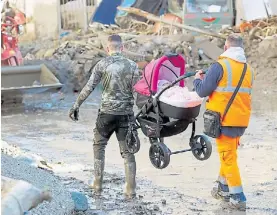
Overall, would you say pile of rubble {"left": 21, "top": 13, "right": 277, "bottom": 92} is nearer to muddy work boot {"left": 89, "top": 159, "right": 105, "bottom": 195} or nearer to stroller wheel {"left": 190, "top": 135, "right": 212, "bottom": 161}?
muddy work boot {"left": 89, "top": 159, "right": 105, "bottom": 195}

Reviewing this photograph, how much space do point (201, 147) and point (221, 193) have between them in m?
0.57

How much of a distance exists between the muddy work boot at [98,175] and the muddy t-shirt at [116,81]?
2.05 feet

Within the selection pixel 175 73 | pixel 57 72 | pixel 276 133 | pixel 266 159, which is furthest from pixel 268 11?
pixel 175 73

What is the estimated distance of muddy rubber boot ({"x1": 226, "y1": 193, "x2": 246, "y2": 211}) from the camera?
6648 mm

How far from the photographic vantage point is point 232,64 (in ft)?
21.7

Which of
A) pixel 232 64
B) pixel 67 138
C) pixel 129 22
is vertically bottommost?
pixel 129 22

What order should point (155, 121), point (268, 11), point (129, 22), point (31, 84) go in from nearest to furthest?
point (155, 121)
point (31, 84)
point (268, 11)
point (129, 22)

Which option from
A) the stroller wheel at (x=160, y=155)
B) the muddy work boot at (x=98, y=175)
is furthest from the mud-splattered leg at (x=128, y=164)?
the muddy work boot at (x=98, y=175)

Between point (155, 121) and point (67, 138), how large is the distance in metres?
4.12

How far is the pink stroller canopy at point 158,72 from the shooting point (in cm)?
705

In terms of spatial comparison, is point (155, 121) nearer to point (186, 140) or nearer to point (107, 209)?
point (107, 209)

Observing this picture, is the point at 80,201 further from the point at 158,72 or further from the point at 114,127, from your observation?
the point at 158,72

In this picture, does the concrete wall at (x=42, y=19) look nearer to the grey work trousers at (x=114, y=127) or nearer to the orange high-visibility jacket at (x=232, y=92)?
the grey work trousers at (x=114, y=127)

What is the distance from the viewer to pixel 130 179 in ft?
23.5
